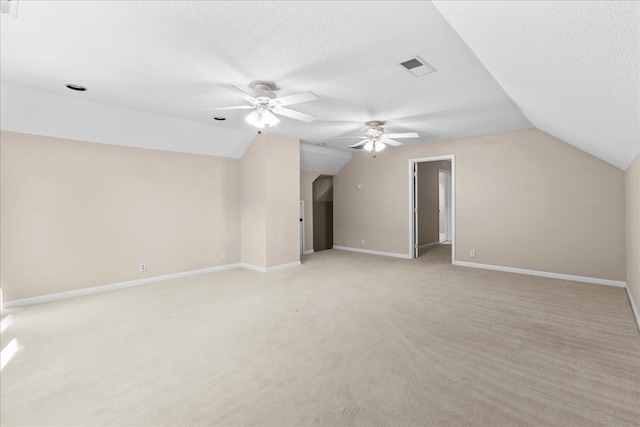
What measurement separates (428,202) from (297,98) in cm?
640

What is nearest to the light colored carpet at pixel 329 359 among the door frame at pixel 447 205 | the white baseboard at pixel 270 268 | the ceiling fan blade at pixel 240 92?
the white baseboard at pixel 270 268

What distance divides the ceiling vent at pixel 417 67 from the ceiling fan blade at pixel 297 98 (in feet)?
2.90

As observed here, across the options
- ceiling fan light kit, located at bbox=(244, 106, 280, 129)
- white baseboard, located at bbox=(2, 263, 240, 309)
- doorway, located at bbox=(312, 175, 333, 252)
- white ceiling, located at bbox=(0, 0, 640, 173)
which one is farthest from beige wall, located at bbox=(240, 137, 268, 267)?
doorway, located at bbox=(312, 175, 333, 252)

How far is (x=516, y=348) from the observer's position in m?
2.56

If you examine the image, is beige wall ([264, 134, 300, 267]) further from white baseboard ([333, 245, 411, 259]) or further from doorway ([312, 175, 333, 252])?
doorway ([312, 175, 333, 252])

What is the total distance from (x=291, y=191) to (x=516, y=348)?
14.0 feet

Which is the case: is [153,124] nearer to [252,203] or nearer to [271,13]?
[252,203]

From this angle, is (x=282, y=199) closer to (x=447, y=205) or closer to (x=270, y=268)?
(x=270, y=268)

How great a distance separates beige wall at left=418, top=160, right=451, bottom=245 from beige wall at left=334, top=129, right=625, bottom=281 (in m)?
1.41

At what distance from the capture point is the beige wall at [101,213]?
370 cm

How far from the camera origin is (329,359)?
7.86ft

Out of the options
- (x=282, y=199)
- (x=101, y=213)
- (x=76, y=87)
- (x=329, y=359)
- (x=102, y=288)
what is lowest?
(x=329, y=359)

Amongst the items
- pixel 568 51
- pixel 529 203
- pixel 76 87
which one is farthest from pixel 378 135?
pixel 76 87

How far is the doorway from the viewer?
342 inches
